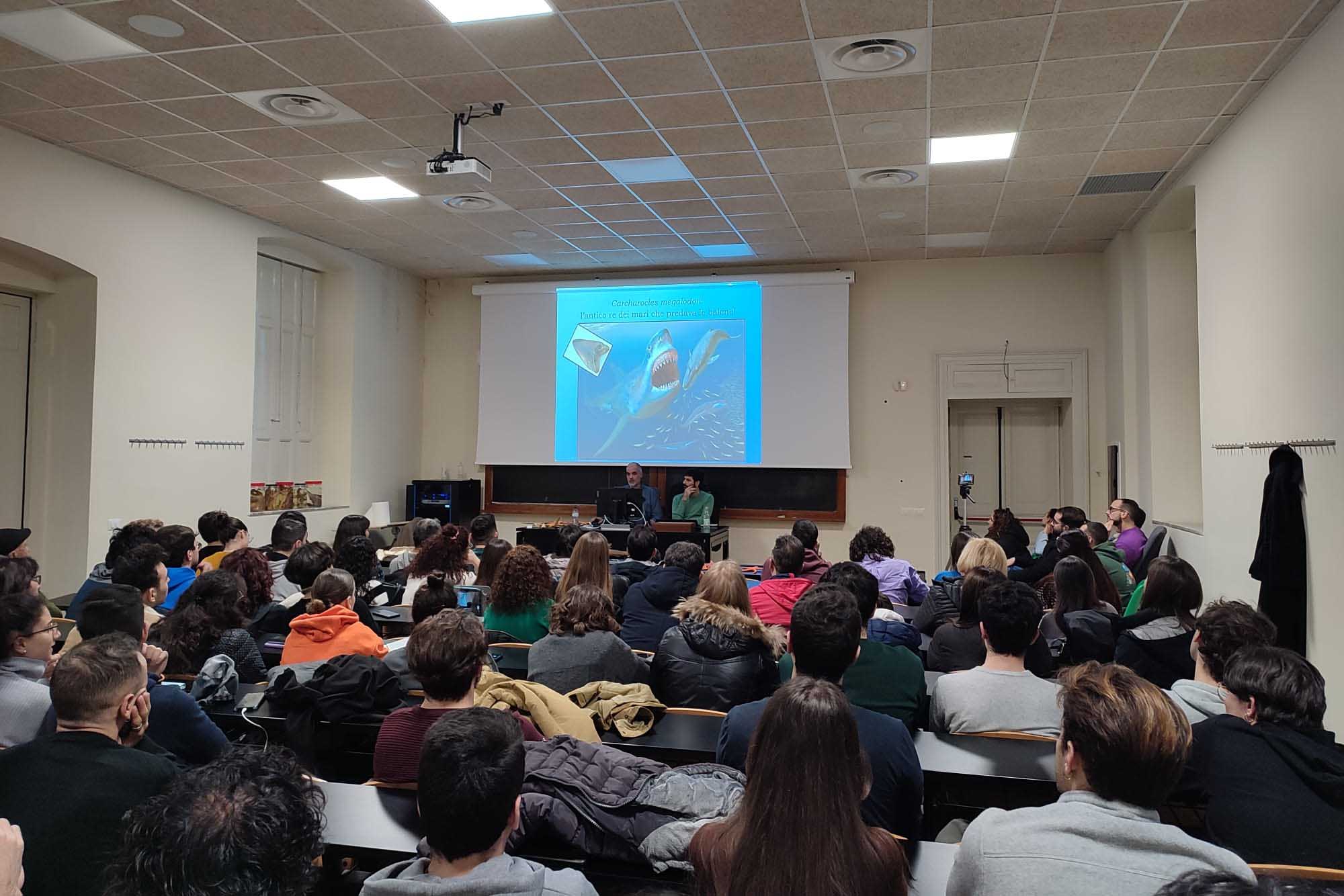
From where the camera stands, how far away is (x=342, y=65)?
4.88 metres

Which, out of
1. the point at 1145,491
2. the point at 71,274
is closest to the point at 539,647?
the point at 71,274

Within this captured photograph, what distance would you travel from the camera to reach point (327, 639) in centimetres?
340

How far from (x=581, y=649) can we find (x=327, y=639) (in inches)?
40.2

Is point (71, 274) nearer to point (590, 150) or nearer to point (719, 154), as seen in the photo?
point (590, 150)

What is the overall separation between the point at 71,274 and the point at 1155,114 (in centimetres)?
747

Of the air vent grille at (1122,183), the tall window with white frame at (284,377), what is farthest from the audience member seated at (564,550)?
the air vent grille at (1122,183)

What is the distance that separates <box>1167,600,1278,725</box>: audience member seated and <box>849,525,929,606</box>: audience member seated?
2.66 meters

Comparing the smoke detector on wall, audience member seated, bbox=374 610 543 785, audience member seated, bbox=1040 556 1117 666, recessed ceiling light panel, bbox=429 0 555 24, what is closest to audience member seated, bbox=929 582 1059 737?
audience member seated, bbox=1040 556 1117 666

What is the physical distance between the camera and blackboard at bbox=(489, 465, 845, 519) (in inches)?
378

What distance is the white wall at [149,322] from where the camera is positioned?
20.1ft

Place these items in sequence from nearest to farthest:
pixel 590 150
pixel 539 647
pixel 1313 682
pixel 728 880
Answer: pixel 728 880
pixel 1313 682
pixel 539 647
pixel 590 150

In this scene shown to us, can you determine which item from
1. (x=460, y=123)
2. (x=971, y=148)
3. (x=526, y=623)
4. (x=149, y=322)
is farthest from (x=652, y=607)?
(x=149, y=322)

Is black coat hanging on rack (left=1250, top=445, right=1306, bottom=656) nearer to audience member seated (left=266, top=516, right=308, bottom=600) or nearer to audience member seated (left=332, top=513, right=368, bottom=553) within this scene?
audience member seated (left=332, top=513, right=368, bottom=553)

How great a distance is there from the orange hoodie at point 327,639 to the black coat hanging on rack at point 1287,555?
436 cm
